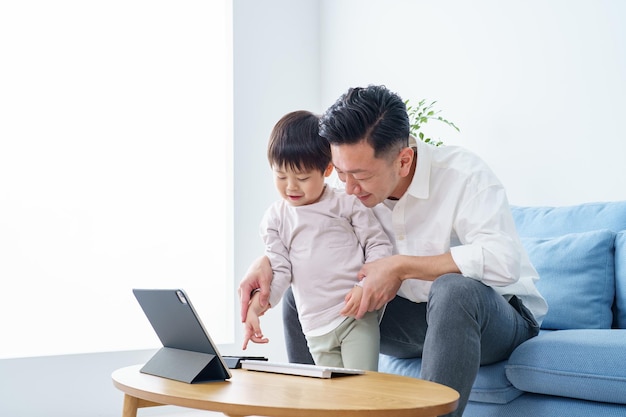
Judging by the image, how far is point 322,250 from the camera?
2037 millimetres

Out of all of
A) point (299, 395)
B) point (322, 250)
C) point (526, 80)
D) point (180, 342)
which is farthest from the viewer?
point (526, 80)

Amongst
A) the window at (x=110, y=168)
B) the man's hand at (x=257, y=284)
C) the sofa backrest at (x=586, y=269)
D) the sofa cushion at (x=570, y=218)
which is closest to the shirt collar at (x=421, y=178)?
the man's hand at (x=257, y=284)

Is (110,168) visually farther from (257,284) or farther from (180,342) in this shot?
(180,342)

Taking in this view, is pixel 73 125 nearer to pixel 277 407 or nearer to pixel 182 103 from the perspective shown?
pixel 182 103

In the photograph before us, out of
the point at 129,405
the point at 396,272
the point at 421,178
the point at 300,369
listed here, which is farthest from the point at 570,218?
the point at 129,405

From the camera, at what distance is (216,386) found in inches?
56.2

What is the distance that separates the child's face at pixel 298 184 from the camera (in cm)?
201

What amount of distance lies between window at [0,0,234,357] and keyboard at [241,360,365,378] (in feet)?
6.90

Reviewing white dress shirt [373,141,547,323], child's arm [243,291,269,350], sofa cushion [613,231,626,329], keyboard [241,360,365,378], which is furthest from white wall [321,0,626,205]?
keyboard [241,360,365,378]

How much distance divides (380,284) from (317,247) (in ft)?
0.97

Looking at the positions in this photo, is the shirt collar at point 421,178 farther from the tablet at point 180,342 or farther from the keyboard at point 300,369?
the tablet at point 180,342

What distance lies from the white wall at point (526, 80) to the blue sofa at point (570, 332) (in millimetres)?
340

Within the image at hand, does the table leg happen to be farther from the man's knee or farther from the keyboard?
the man's knee

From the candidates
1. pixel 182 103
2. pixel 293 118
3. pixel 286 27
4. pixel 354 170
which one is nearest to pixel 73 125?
pixel 182 103
